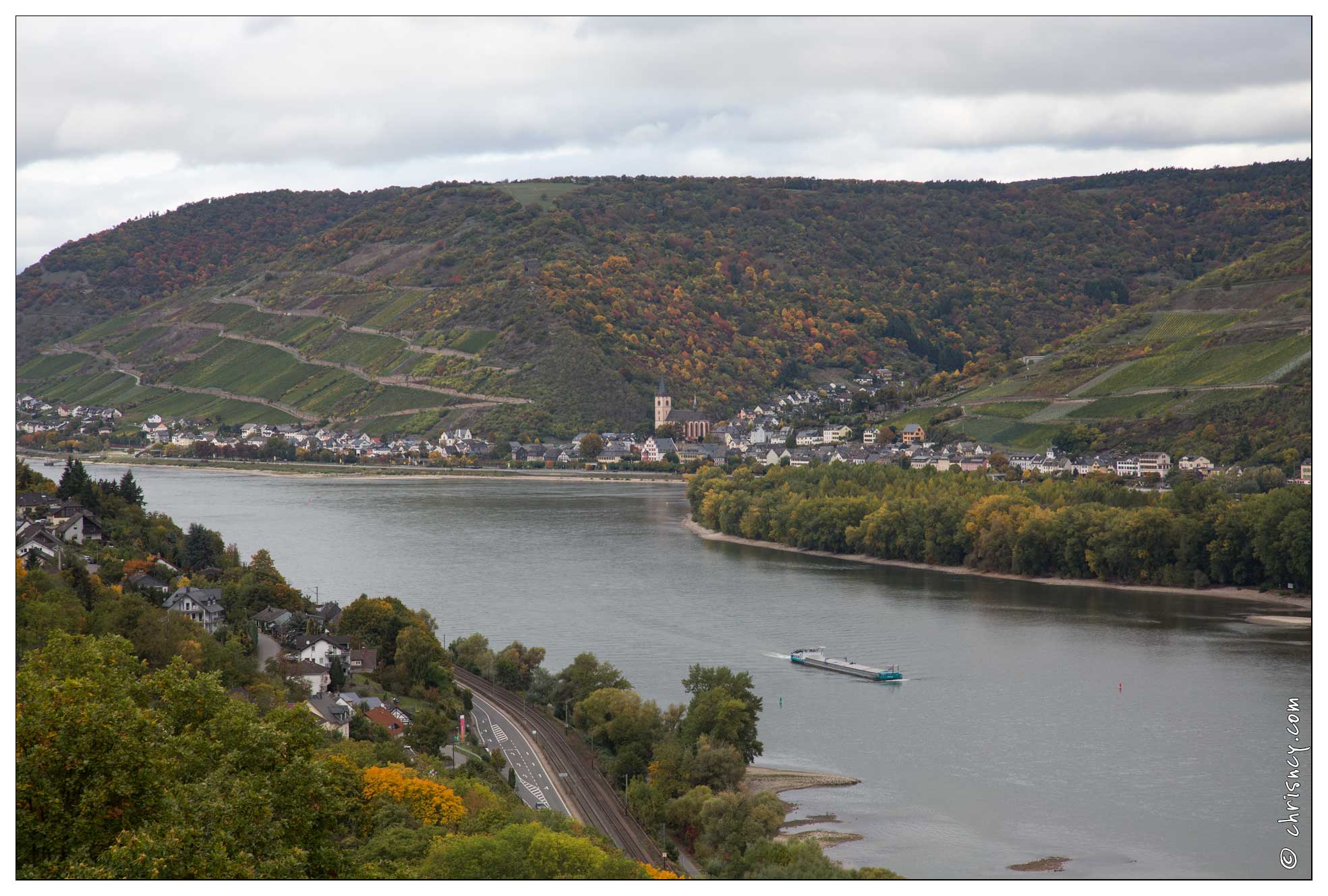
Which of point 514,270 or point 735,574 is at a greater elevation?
point 514,270

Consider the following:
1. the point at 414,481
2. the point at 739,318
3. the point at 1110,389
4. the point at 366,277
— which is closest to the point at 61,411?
the point at 366,277

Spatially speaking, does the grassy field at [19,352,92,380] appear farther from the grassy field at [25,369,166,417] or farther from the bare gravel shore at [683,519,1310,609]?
the bare gravel shore at [683,519,1310,609]

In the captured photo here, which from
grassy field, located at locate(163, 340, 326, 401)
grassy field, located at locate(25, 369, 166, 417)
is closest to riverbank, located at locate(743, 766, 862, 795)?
grassy field, located at locate(163, 340, 326, 401)

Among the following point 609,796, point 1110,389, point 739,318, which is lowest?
point 609,796

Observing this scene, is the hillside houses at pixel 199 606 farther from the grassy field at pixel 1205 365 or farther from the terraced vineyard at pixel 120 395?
the terraced vineyard at pixel 120 395

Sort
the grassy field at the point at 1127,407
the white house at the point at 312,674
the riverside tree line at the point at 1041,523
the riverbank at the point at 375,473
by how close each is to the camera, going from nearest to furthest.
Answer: the white house at the point at 312,674, the riverside tree line at the point at 1041,523, the grassy field at the point at 1127,407, the riverbank at the point at 375,473

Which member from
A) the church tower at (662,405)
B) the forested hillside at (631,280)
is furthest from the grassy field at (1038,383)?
the church tower at (662,405)

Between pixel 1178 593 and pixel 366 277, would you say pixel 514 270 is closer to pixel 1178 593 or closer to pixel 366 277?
pixel 366 277

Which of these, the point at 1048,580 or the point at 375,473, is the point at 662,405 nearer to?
the point at 375,473
